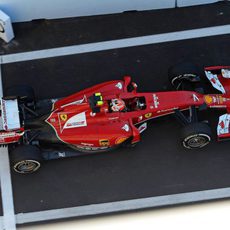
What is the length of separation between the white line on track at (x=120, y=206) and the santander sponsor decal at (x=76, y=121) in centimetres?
117

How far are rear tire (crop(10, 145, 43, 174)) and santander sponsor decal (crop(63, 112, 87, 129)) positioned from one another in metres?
0.54

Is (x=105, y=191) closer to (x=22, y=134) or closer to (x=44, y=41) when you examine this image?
(x=22, y=134)

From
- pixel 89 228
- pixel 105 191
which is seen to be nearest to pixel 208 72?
pixel 105 191

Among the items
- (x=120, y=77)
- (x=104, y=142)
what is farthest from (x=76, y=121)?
(x=120, y=77)

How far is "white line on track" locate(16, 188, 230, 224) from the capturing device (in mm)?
6973

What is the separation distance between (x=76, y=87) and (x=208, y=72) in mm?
2106

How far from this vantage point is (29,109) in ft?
23.6

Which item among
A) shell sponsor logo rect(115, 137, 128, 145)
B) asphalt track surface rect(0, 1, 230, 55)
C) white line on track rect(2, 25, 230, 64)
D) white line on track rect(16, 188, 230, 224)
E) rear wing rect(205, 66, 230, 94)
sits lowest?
white line on track rect(16, 188, 230, 224)

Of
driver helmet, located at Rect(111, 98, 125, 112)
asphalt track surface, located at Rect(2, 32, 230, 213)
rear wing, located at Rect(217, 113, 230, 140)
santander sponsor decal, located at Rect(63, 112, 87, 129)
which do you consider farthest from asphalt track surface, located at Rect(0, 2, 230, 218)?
driver helmet, located at Rect(111, 98, 125, 112)

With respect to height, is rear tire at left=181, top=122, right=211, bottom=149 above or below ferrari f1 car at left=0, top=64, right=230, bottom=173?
below

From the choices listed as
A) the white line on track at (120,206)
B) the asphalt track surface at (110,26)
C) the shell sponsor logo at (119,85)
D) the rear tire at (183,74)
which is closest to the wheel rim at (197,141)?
the white line on track at (120,206)

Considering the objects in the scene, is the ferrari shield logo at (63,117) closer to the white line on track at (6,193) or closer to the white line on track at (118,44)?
the white line on track at (6,193)

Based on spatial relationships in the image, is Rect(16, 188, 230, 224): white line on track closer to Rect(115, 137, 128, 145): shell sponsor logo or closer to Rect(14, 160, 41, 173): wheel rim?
Rect(14, 160, 41, 173): wheel rim

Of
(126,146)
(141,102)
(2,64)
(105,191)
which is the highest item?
(2,64)
